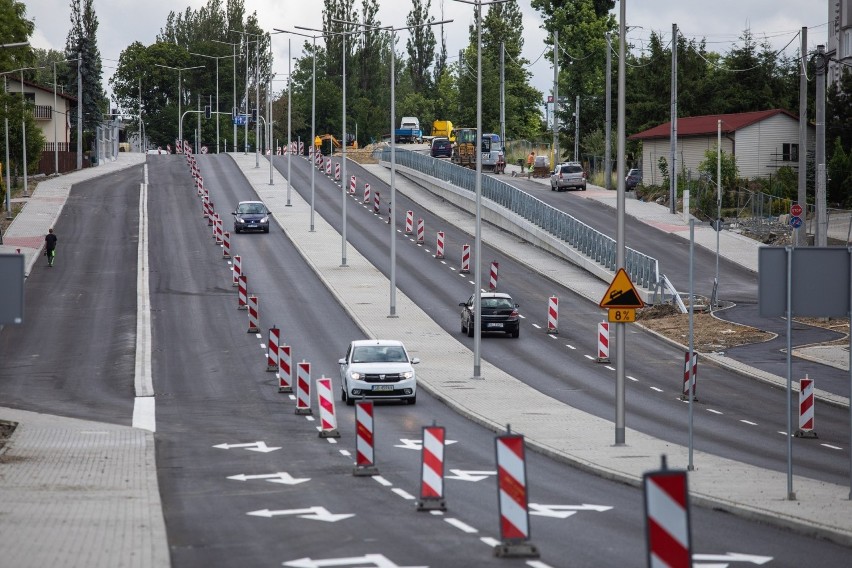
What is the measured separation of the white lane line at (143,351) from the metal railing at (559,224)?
59.1 ft

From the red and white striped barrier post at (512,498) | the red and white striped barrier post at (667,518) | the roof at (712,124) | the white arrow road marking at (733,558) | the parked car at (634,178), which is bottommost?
the white arrow road marking at (733,558)

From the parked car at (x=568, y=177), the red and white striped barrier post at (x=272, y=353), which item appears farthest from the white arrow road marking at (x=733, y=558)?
the parked car at (x=568, y=177)

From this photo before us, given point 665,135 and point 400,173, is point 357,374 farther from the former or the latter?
point 400,173

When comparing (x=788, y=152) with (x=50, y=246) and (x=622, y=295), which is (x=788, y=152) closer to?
(x=50, y=246)

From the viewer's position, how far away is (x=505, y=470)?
13.5 m

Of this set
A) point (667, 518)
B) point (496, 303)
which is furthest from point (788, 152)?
point (667, 518)

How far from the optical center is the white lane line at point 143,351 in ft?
92.2

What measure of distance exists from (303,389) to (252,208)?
1505 inches

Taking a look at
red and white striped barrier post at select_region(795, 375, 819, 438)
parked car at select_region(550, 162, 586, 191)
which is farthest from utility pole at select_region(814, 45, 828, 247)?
parked car at select_region(550, 162, 586, 191)

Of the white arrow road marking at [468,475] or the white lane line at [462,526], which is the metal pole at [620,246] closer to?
the white arrow road marking at [468,475]

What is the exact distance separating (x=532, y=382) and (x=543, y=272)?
22276 millimetres

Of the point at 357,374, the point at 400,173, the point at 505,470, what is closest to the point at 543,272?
the point at 357,374

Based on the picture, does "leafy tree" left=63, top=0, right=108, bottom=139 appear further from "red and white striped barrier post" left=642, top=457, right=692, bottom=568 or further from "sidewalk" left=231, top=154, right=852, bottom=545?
"red and white striped barrier post" left=642, top=457, right=692, bottom=568

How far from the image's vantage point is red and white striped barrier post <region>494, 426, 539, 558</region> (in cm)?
1348
